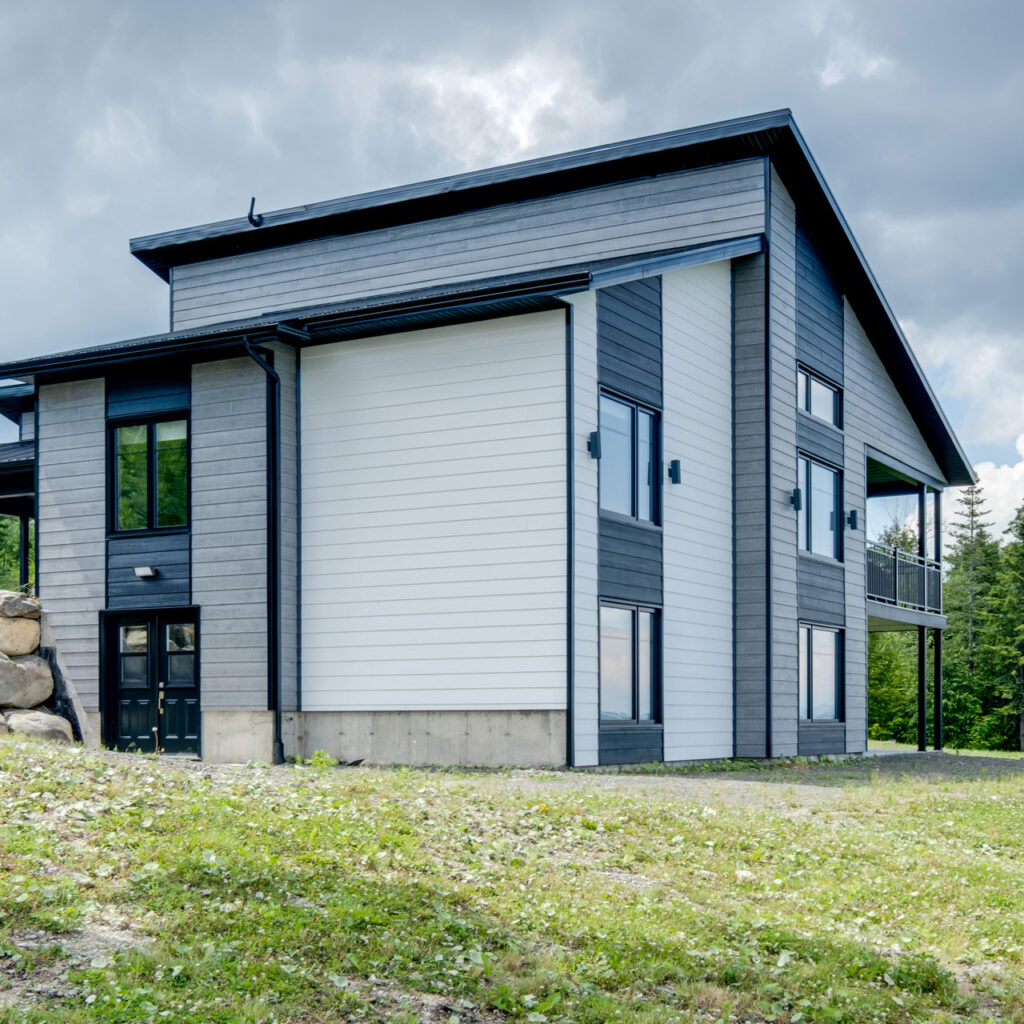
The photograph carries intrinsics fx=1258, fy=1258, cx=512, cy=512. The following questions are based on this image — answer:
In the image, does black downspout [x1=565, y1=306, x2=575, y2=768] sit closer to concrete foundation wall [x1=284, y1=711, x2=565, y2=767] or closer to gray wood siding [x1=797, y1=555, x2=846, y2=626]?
concrete foundation wall [x1=284, y1=711, x2=565, y2=767]

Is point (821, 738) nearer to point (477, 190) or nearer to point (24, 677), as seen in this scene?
point (477, 190)

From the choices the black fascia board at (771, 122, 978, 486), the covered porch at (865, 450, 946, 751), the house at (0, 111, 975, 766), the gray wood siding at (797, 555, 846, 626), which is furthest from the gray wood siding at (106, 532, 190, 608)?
the covered porch at (865, 450, 946, 751)

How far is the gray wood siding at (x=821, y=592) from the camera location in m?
20.0

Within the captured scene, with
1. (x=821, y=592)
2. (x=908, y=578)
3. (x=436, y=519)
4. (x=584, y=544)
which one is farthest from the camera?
(x=908, y=578)

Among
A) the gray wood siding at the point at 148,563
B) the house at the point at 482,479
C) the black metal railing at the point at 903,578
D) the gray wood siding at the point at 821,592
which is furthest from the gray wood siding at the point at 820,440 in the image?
the gray wood siding at the point at 148,563

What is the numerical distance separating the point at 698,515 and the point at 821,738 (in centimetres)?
507

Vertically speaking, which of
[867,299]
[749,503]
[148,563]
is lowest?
[148,563]

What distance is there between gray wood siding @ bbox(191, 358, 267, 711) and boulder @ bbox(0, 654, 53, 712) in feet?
7.96

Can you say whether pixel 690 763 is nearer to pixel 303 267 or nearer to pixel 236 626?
pixel 236 626

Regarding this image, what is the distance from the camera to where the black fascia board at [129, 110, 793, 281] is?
18391 millimetres

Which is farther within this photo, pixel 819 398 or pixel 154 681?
pixel 819 398

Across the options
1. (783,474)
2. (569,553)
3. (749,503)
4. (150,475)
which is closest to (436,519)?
(569,553)

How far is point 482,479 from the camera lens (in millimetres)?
15258

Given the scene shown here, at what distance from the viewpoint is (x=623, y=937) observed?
6.88 metres
